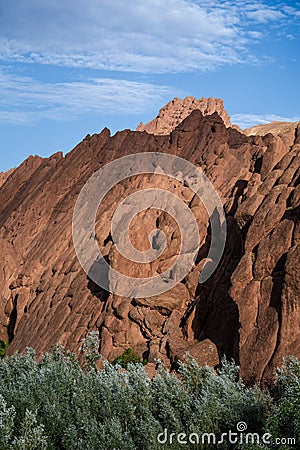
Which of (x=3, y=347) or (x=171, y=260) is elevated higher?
(x=171, y=260)

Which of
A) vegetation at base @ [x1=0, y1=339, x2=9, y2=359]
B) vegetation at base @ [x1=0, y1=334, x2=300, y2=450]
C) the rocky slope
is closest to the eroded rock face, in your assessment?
the rocky slope

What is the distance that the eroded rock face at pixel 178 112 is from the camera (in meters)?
151

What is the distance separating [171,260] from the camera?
59062 mm

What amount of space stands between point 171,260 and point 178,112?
105m

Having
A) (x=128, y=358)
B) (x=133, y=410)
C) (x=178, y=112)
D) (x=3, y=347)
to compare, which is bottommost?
(x=133, y=410)

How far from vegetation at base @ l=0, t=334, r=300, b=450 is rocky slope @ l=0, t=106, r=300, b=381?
9219 millimetres

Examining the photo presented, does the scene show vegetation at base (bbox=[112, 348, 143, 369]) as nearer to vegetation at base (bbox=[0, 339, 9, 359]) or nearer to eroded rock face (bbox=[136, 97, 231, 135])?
vegetation at base (bbox=[0, 339, 9, 359])

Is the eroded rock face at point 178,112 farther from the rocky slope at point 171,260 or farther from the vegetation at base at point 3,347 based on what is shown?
the vegetation at base at point 3,347

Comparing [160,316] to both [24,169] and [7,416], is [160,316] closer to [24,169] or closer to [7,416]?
[7,416]

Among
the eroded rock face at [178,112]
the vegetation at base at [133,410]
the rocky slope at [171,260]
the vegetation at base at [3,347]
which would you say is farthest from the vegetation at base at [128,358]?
the eroded rock face at [178,112]

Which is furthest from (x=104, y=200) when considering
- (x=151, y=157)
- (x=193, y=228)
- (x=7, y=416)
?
(x=7, y=416)

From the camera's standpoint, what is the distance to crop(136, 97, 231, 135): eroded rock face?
151250mm

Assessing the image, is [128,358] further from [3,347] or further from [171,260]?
[3,347]

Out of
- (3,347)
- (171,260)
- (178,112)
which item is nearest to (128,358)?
(171,260)
